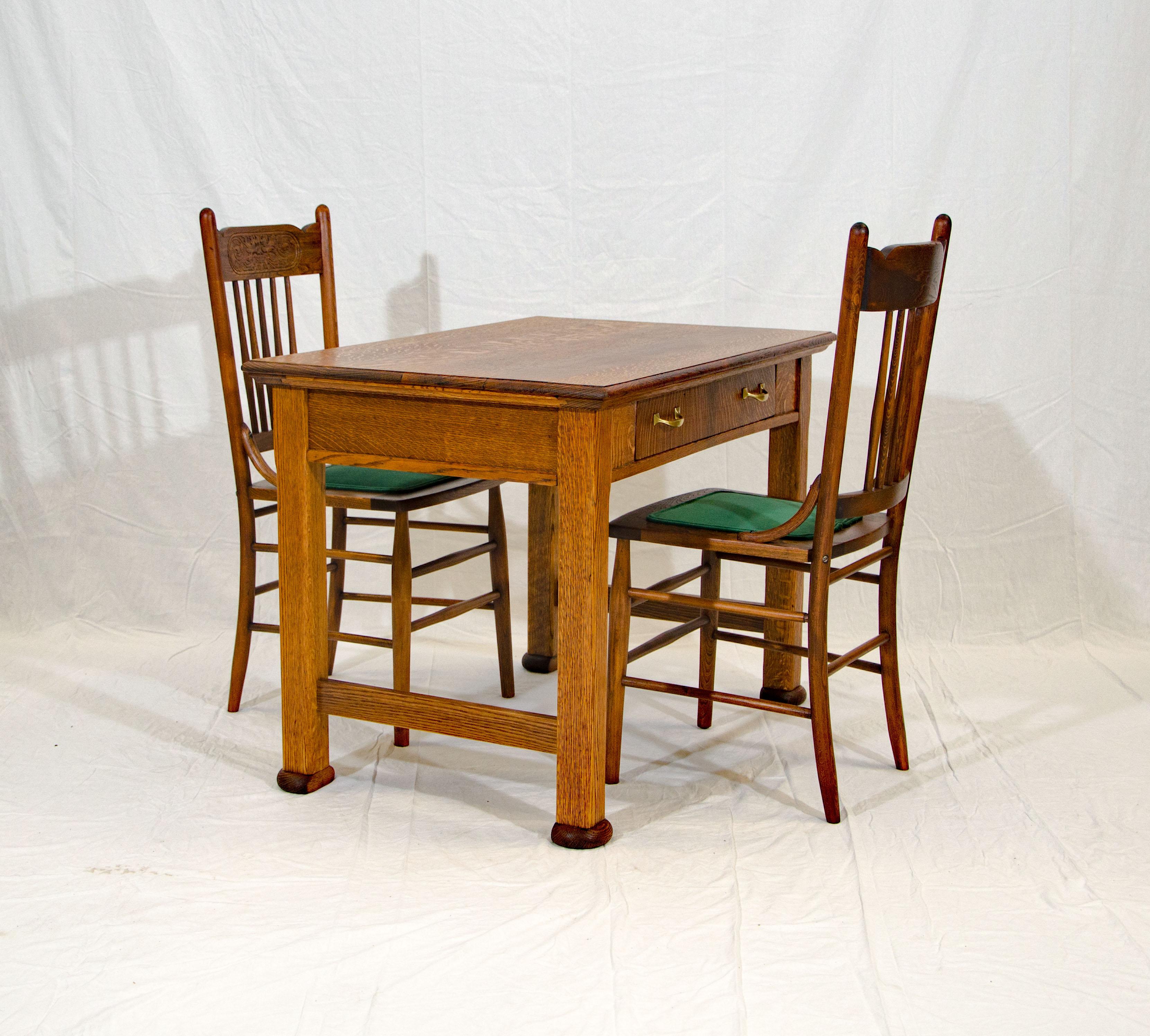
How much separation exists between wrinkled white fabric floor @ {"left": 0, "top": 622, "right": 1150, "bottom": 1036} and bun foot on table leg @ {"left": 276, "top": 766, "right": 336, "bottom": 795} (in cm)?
4

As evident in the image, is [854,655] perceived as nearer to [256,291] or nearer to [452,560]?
[452,560]

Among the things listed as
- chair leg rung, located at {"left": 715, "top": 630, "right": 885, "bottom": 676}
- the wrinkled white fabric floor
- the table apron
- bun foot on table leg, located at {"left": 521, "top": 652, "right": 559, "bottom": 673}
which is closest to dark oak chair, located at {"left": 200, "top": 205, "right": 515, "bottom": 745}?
bun foot on table leg, located at {"left": 521, "top": 652, "right": 559, "bottom": 673}

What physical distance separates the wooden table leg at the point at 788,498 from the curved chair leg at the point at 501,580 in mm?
627

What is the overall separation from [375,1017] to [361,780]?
3.27 ft

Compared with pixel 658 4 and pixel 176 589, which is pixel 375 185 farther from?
pixel 176 589

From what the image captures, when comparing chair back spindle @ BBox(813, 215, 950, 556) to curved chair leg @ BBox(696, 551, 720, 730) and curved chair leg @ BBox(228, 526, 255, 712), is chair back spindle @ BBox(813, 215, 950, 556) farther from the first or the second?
curved chair leg @ BBox(228, 526, 255, 712)

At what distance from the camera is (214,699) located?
3656 mm

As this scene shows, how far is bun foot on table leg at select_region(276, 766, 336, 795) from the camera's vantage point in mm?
2984

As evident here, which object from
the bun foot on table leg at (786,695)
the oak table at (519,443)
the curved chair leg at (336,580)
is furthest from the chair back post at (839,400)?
the curved chair leg at (336,580)

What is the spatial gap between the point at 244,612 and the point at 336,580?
24cm

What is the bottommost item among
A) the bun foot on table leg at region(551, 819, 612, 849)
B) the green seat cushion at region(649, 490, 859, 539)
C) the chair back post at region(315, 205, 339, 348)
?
the bun foot on table leg at region(551, 819, 612, 849)

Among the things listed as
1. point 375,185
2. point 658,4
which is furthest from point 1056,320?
point 375,185

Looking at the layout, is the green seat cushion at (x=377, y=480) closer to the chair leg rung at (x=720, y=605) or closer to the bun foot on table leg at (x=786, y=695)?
the chair leg rung at (x=720, y=605)

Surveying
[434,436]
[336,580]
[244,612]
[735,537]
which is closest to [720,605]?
[735,537]
